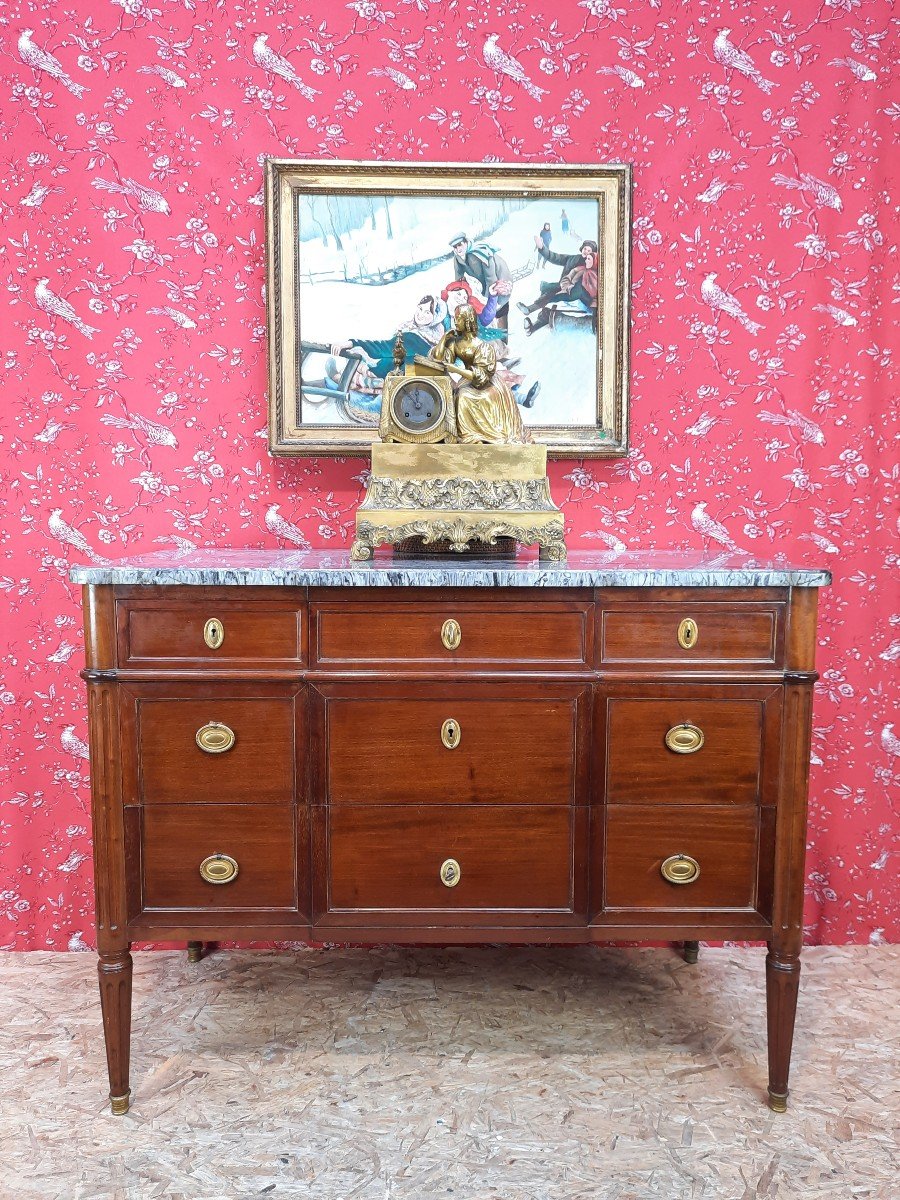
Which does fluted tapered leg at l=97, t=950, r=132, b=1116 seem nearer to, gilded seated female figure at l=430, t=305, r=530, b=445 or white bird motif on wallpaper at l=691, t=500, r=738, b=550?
gilded seated female figure at l=430, t=305, r=530, b=445

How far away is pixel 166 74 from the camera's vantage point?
2389mm

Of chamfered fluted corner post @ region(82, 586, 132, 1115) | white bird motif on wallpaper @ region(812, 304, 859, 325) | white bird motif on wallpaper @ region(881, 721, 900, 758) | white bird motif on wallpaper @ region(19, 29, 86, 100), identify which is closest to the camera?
chamfered fluted corner post @ region(82, 586, 132, 1115)

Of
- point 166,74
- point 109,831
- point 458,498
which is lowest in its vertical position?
point 109,831

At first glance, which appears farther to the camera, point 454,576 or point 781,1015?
point 781,1015

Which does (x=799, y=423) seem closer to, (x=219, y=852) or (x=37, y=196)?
(x=219, y=852)

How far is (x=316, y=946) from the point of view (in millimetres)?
2602

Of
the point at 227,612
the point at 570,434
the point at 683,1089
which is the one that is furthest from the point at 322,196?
the point at 683,1089

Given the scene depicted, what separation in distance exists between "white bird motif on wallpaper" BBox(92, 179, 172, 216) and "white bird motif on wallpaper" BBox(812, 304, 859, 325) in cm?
204

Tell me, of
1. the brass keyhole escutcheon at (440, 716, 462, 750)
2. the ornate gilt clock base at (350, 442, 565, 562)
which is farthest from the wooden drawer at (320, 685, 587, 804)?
the ornate gilt clock base at (350, 442, 565, 562)

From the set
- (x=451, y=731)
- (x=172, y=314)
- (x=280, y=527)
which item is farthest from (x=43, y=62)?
(x=451, y=731)

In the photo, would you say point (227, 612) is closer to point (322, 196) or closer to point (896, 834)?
point (322, 196)

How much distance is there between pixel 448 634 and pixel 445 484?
41 centimetres

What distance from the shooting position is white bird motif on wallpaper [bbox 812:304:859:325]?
247 cm

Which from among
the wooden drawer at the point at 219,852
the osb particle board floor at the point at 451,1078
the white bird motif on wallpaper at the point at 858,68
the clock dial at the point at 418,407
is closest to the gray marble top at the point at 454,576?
the clock dial at the point at 418,407
